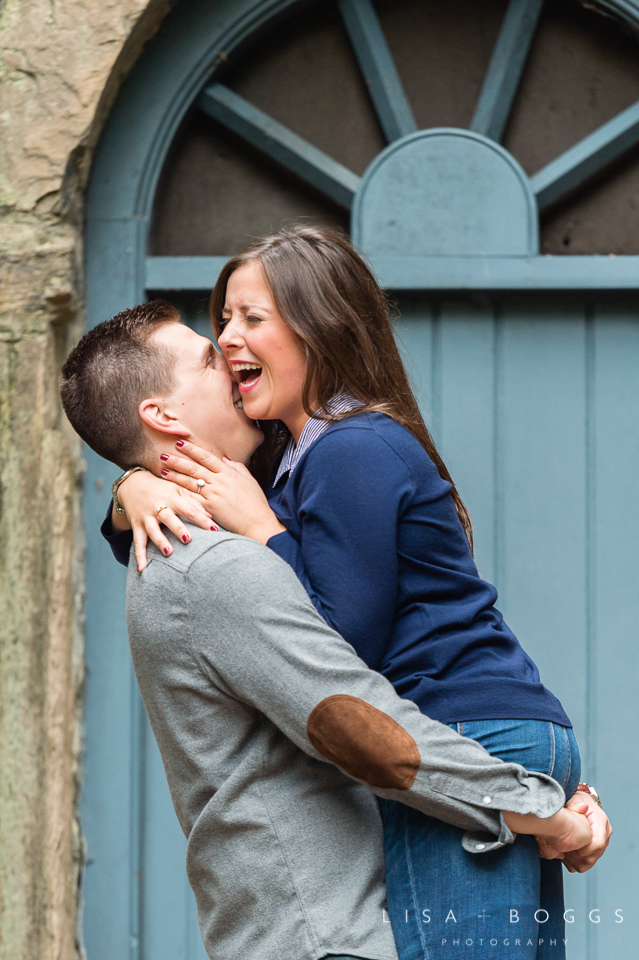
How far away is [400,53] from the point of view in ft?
7.59

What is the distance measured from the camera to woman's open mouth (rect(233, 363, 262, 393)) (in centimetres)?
133

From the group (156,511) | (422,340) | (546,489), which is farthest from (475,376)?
(156,511)

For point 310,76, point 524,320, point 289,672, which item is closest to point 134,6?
point 310,76

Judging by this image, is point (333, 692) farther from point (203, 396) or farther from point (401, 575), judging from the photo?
point (203, 396)

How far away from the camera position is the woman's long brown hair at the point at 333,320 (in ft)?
4.26

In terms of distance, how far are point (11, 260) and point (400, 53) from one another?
119 centimetres

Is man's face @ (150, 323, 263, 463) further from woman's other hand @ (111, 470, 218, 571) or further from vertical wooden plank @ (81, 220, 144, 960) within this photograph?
vertical wooden plank @ (81, 220, 144, 960)

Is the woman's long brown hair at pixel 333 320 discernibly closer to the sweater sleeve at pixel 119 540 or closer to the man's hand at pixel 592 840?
the sweater sleeve at pixel 119 540

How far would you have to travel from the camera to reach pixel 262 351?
4.29ft

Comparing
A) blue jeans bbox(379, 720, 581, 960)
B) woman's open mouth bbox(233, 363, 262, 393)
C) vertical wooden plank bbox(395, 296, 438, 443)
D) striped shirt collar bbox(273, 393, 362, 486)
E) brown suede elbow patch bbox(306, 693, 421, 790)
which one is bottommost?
blue jeans bbox(379, 720, 581, 960)

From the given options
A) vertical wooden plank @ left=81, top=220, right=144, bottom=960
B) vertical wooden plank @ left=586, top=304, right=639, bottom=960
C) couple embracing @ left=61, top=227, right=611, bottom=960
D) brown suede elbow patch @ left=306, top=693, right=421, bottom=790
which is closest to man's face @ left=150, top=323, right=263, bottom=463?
couple embracing @ left=61, top=227, right=611, bottom=960

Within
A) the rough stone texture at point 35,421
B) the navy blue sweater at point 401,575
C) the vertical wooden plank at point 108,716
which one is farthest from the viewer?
the vertical wooden plank at point 108,716

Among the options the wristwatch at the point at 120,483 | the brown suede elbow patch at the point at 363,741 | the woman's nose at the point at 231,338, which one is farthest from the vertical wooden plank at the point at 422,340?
the brown suede elbow patch at the point at 363,741

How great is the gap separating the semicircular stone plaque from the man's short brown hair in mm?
1030
